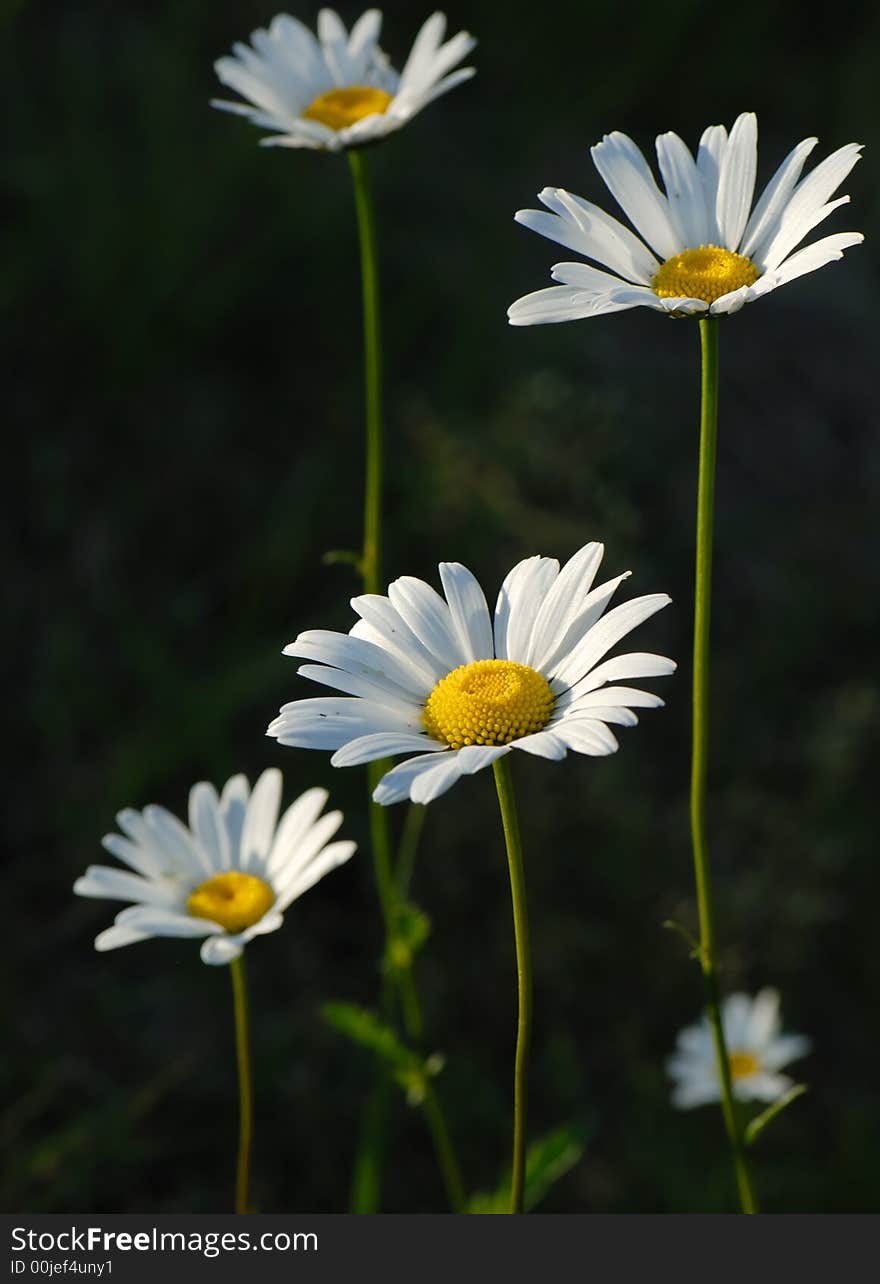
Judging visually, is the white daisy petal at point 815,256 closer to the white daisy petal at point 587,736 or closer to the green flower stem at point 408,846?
the white daisy petal at point 587,736

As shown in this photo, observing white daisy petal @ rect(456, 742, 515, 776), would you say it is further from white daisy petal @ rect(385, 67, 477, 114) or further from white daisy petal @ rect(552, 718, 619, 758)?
white daisy petal @ rect(385, 67, 477, 114)

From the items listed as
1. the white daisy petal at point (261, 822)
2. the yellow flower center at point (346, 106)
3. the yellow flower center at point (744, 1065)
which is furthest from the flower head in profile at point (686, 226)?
the yellow flower center at point (744, 1065)

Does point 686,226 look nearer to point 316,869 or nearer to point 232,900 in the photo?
point 316,869

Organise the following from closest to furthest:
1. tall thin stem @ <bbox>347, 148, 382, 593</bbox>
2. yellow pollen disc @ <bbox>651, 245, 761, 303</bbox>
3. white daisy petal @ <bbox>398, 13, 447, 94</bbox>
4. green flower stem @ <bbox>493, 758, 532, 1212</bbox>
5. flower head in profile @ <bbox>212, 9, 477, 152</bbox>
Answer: green flower stem @ <bbox>493, 758, 532, 1212</bbox>
yellow pollen disc @ <bbox>651, 245, 761, 303</bbox>
tall thin stem @ <bbox>347, 148, 382, 593</bbox>
flower head in profile @ <bbox>212, 9, 477, 152</bbox>
white daisy petal @ <bbox>398, 13, 447, 94</bbox>

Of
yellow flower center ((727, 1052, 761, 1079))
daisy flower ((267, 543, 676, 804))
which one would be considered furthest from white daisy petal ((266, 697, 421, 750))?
yellow flower center ((727, 1052, 761, 1079))

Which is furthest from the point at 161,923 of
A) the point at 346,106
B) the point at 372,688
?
the point at 346,106
